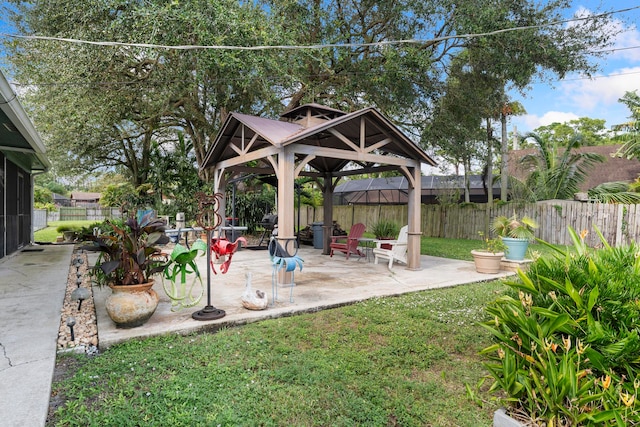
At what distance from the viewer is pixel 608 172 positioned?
21594 millimetres

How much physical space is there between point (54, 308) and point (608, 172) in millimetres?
26424

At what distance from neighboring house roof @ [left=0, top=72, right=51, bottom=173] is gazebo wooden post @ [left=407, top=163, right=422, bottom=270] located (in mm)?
6486

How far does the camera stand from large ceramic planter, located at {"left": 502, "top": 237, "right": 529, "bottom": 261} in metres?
7.29

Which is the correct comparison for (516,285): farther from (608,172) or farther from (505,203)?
(608,172)

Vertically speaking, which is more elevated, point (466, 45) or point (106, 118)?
point (466, 45)

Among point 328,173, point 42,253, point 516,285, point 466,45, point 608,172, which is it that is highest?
point 466,45

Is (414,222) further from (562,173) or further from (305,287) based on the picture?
(562,173)

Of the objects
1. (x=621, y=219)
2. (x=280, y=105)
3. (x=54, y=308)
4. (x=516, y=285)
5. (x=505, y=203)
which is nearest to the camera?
(x=516, y=285)

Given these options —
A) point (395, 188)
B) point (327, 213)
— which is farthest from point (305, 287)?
point (395, 188)

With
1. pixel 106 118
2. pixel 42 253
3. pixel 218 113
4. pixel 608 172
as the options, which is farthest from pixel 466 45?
pixel 608 172

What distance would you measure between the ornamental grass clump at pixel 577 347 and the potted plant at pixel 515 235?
5.04 m

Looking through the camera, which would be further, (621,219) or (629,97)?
(629,97)

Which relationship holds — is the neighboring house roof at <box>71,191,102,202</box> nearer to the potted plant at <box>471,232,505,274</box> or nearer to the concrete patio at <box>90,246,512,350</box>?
the concrete patio at <box>90,246,512,350</box>

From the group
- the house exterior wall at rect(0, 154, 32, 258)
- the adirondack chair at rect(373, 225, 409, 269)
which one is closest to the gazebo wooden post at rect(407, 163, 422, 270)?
the adirondack chair at rect(373, 225, 409, 269)
